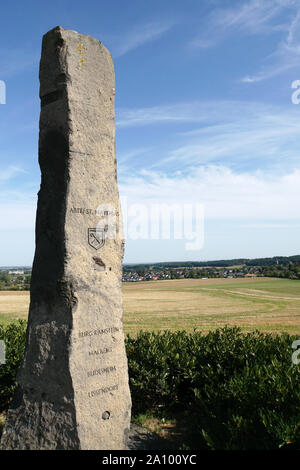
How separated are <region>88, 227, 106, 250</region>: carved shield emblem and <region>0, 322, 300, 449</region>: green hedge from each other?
2.60 metres

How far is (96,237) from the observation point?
509cm

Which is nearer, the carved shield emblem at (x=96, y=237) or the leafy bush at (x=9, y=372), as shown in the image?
the carved shield emblem at (x=96, y=237)

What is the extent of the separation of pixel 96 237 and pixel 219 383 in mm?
3031

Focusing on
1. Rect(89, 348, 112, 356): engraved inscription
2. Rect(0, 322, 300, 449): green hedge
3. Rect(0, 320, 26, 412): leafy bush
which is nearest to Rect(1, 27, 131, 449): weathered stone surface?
Rect(89, 348, 112, 356): engraved inscription

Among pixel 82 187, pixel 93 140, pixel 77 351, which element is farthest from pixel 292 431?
pixel 93 140

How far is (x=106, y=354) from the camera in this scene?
5027 mm

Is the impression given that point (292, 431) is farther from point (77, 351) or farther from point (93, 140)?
point (93, 140)

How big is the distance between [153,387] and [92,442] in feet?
6.37

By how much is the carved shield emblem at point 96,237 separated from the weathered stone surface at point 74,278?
0.05 ft

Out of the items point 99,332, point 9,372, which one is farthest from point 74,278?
point 9,372

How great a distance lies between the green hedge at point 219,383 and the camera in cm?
428

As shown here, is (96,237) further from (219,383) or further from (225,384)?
(219,383)

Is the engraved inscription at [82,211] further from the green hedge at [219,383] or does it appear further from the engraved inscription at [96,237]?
the green hedge at [219,383]

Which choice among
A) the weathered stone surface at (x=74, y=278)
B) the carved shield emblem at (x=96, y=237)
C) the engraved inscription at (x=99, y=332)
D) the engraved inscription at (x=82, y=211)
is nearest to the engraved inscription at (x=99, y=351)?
Answer: the weathered stone surface at (x=74, y=278)
